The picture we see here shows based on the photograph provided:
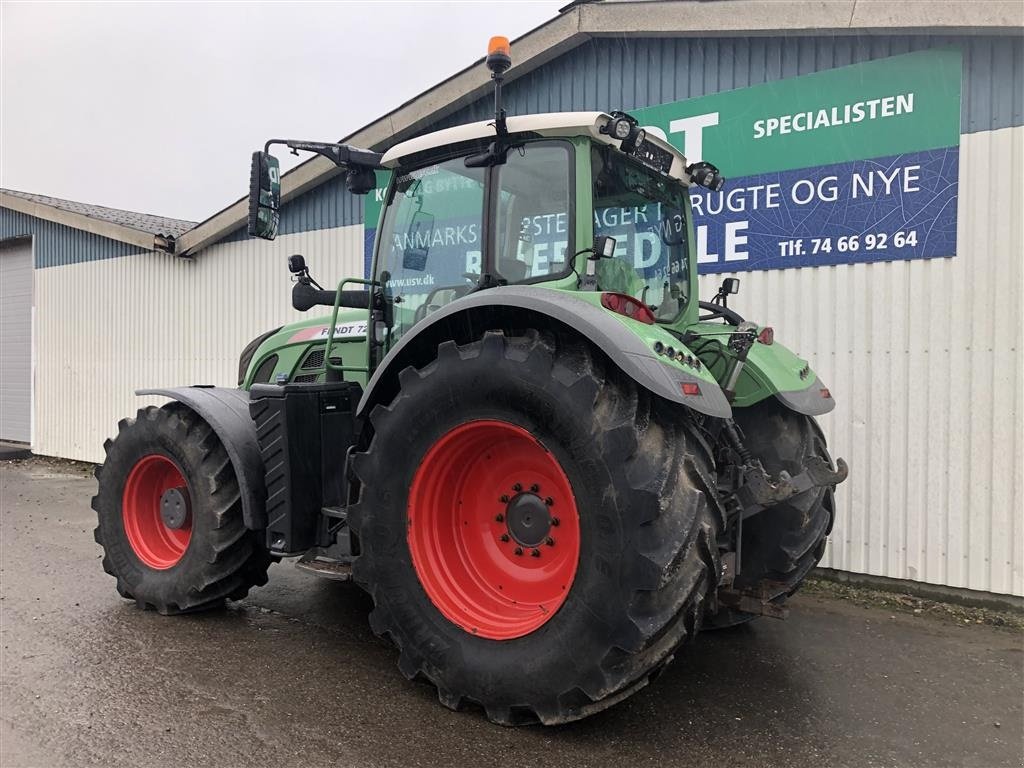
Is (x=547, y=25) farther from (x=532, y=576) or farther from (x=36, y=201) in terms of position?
(x=36, y=201)

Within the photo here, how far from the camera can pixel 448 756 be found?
2.80 metres

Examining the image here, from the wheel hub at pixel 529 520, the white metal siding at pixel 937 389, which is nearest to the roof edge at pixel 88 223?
the white metal siding at pixel 937 389

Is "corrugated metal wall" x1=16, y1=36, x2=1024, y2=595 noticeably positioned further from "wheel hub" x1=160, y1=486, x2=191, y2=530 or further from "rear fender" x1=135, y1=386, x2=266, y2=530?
"wheel hub" x1=160, y1=486, x2=191, y2=530

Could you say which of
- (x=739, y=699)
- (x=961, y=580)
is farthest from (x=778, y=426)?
(x=961, y=580)

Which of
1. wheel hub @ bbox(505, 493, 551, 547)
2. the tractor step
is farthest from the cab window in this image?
the tractor step

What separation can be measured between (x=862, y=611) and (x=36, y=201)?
13140 millimetres

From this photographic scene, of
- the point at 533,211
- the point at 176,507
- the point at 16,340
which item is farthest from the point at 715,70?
the point at 16,340

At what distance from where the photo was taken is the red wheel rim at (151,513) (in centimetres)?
468

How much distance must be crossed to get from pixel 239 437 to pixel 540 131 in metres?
2.35

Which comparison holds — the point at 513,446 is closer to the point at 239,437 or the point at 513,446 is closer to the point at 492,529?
the point at 492,529

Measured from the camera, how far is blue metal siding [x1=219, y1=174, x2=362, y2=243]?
8492 mm

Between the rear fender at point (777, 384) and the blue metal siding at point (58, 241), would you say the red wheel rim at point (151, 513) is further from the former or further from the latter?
the blue metal siding at point (58, 241)

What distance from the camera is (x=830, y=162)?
5.43m

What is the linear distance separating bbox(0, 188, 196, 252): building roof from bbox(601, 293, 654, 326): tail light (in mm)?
8760
